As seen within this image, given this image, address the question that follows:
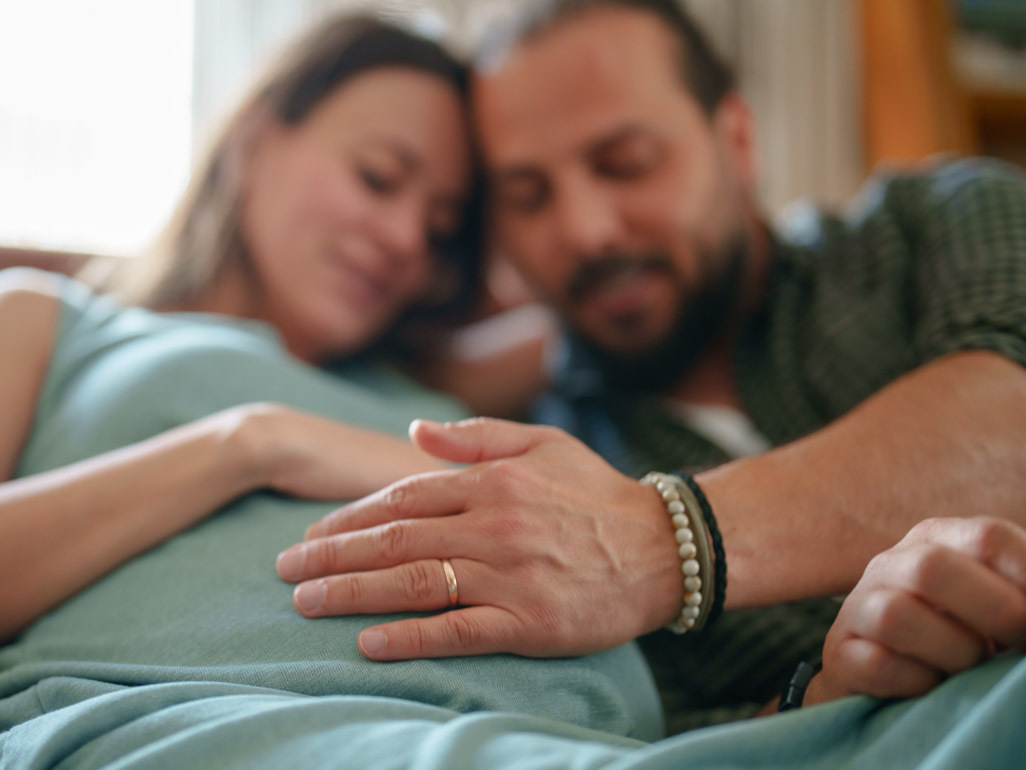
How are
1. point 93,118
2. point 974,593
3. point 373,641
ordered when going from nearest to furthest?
point 974,593 → point 373,641 → point 93,118

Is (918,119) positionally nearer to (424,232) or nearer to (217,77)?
(424,232)

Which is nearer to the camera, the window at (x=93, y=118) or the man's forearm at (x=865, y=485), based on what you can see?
the man's forearm at (x=865, y=485)

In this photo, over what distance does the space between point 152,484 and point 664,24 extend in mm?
1006

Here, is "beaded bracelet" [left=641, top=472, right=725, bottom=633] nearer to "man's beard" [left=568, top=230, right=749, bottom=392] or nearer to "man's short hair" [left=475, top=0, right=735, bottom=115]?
"man's beard" [left=568, top=230, right=749, bottom=392]

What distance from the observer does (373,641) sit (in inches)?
17.9

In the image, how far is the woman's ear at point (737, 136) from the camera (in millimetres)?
1216

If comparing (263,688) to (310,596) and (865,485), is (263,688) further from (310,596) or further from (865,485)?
(865,485)

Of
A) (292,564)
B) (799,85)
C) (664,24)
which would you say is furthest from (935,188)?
(799,85)

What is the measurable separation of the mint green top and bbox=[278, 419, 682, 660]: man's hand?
0.02 m

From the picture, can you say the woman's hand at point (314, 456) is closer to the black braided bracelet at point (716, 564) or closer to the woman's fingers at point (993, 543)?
the black braided bracelet at point (716, 564)

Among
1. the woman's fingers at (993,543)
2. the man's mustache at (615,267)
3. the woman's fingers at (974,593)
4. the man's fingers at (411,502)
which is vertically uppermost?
the woman's fingers at (993,543)

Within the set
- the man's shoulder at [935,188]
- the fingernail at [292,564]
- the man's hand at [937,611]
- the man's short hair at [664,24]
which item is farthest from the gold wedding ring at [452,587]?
the man's short hair at [664,24]

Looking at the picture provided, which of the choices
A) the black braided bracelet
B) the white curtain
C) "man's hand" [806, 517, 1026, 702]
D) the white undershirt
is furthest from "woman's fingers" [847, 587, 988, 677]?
the white curtain

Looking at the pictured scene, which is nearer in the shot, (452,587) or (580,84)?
(452,587)
